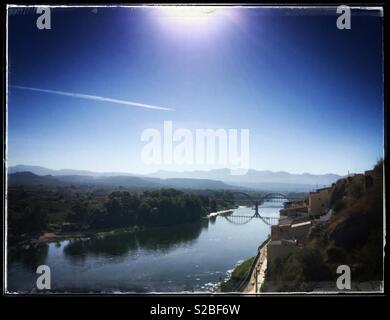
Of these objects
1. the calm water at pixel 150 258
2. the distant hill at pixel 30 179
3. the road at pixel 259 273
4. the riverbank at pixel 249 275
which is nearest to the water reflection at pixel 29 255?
the calm water at pixel 150 258

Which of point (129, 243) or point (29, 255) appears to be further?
point (129, 243)

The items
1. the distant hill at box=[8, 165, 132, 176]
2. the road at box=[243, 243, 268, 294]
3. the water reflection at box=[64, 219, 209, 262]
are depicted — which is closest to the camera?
the road at box=[243, 243, 268, 294]

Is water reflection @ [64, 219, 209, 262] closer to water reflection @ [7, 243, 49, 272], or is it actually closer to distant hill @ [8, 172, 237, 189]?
water reflection @ [7, 243, 49, 272]

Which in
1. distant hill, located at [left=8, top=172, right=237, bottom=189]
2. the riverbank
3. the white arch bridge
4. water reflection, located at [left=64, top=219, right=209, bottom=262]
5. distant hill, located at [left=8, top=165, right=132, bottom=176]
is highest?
distant hill, located at [left=8, top=165, right=132, bottom=176]

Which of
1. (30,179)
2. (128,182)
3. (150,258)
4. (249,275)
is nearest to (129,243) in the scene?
(150,258)

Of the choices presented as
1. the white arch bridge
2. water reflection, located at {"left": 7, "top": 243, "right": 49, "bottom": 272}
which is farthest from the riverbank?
water reflection, located at {"left": 7, "top": 243, "right": 49, "bottom": 272}

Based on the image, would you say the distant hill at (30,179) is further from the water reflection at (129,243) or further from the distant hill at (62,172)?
the water reflection at (129,243)

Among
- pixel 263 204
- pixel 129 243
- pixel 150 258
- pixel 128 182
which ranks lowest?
pixel 150 258

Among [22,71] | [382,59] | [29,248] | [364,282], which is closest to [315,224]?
[364,282]

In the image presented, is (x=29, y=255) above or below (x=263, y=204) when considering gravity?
below

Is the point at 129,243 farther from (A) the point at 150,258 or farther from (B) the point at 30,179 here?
(B) the point at 30,179
